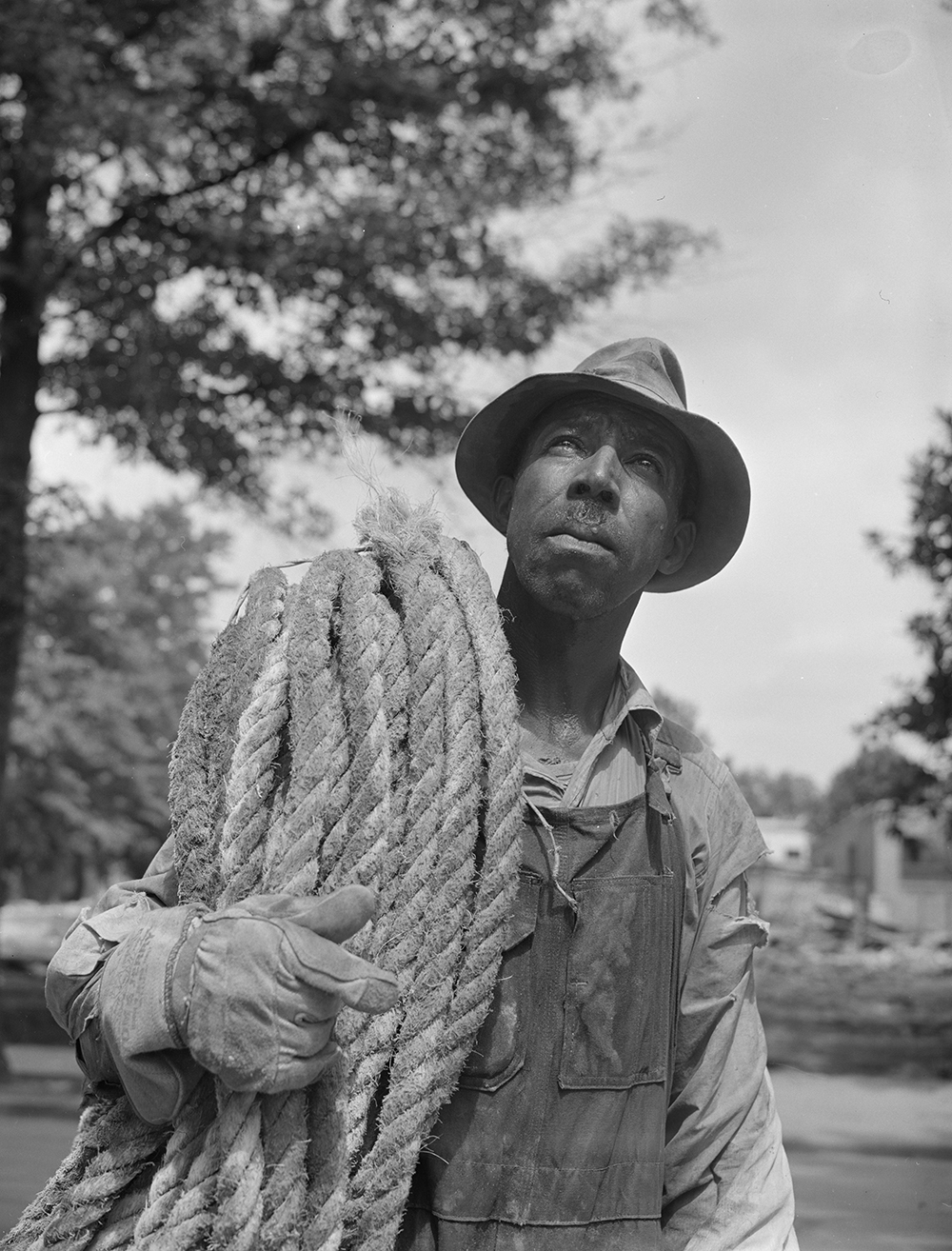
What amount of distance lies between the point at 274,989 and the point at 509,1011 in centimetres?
44

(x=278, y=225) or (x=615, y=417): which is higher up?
(x=278, y=225)

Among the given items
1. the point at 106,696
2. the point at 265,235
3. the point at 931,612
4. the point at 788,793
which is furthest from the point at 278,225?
the point at 788,793

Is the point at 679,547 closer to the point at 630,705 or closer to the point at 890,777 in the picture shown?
the point at 630,705

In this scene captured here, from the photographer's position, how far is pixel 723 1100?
1827 millimetres

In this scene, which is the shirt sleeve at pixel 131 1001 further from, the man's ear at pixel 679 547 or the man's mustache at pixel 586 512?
the man's ear at pixel 679 547

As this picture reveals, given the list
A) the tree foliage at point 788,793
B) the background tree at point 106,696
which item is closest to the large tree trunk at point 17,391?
the background tree at point 106,696

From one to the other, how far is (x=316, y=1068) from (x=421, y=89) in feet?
24.2

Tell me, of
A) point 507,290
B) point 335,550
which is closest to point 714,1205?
point 335,550

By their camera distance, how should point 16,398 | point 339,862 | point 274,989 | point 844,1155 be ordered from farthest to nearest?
1. point 16,398
2. point 844,1155
3. point 339,862
4. point 274,989

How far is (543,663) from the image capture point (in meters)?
1.91

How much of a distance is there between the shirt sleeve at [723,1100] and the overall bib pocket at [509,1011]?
260 mm

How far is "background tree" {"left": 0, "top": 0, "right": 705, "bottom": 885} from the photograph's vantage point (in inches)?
304

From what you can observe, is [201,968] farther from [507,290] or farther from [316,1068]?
[507,290]

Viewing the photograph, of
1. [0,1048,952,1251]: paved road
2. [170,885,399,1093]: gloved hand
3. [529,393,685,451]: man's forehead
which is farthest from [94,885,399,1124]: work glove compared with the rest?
[0,1048,952,1251]: paved road
